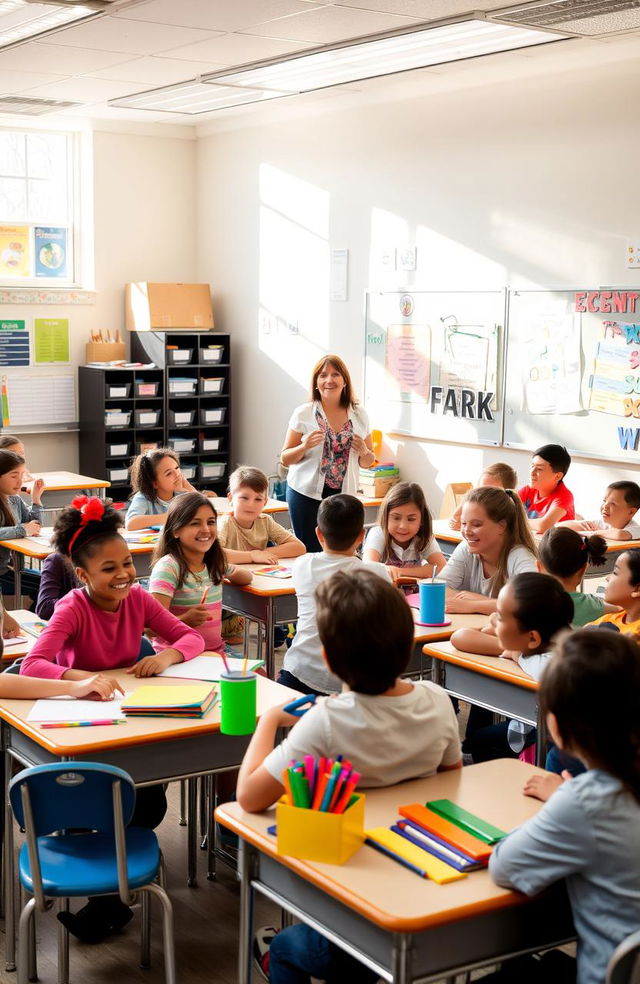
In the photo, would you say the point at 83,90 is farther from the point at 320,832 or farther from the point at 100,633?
the point at 320,832

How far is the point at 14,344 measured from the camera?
8953mm

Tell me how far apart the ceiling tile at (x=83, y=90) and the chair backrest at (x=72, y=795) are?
5859mm

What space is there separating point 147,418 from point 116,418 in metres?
0.25

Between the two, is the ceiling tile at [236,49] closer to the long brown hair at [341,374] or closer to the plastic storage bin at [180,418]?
the long brown hair at [341,374]

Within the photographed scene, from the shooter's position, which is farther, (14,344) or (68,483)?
(14,344)

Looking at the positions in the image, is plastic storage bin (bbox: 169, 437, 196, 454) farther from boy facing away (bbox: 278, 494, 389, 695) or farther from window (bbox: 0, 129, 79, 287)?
boy facing away (bbox: 278, 494, 389, 695)

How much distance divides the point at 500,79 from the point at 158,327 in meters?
3.50

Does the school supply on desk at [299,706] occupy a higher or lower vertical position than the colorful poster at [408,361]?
lower

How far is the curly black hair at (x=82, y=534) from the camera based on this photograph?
334 centimetres

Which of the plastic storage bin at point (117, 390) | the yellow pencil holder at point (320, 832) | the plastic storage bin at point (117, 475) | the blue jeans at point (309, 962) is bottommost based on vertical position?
the blue jeans at point (309, 962)

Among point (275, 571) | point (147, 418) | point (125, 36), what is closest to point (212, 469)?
point (147, 418)

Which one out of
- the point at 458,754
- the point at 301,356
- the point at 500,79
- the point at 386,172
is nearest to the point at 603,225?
the point at 500,79

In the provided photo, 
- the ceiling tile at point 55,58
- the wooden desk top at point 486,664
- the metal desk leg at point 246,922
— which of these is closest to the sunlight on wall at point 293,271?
the ceiling tile at point 55,58

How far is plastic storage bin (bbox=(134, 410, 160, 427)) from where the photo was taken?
9039mm
